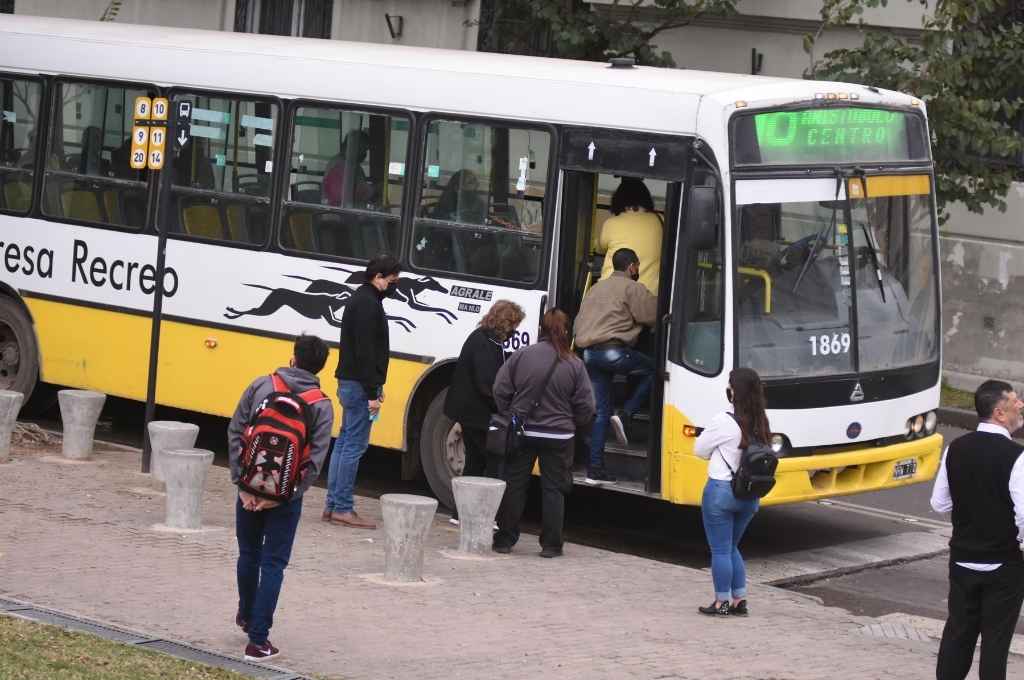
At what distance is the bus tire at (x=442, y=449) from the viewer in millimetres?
12992

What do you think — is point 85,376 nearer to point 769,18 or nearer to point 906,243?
point 906,243

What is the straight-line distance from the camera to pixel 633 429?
41.1 feet

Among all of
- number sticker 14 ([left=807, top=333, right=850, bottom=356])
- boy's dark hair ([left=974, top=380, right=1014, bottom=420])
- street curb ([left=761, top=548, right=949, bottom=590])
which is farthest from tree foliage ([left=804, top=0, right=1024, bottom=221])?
boy's dark hair ([left=974, top=380, right=1014, bottom=420])

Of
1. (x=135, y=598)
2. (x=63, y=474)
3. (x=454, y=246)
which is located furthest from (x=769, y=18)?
(x=135, y=598)

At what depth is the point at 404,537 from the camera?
10531mm

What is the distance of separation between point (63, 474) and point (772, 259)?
5.25 meters

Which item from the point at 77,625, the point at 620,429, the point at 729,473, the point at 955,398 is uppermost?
the point at 729,473

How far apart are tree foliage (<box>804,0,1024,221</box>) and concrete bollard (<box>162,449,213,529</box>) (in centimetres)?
866

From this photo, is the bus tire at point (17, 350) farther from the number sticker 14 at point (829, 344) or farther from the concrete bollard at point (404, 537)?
the number sticker 14 at point (829, 344)

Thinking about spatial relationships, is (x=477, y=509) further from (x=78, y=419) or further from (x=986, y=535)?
(x=986, y=535)

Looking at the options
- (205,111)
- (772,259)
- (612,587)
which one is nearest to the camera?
(612,587)

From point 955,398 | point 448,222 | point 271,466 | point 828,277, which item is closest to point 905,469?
point 828,277

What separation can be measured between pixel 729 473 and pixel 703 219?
2.16 meters

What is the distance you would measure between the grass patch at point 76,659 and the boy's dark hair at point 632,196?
5.51 m
